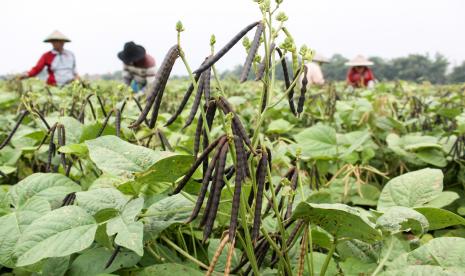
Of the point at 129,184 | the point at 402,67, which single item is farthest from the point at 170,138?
the point at 402,67

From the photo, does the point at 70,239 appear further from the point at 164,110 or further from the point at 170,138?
the point at 164,110

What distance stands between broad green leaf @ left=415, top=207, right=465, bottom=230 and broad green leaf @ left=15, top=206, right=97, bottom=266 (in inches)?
32.6

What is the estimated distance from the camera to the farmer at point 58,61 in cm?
875

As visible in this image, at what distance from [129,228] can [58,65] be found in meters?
8.53

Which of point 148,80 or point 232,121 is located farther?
point 148,80

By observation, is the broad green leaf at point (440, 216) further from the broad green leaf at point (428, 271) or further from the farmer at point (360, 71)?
the farmer at point (360, 71)

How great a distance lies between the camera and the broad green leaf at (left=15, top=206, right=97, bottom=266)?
3.46 ft

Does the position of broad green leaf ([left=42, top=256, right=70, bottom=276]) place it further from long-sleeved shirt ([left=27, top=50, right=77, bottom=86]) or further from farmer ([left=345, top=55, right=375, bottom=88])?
farmer ([left=345, top=55, right=375, bottom=88])

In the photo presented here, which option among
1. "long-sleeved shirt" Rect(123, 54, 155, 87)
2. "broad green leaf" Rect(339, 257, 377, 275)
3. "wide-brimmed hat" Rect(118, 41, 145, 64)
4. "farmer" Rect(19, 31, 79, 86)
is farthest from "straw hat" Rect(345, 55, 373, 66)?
"broad green leaf" Rect(339, 257, 377, 275)

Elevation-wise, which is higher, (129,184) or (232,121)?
(232,121)

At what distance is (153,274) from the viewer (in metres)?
1.26

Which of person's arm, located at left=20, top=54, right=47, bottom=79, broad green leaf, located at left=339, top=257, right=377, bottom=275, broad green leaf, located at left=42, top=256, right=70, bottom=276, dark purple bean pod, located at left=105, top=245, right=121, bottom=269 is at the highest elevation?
person's arm, located at left=20, top=54, right=47, bottom=79

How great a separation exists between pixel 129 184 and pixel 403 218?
692 millimetres

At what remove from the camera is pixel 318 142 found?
252cm
